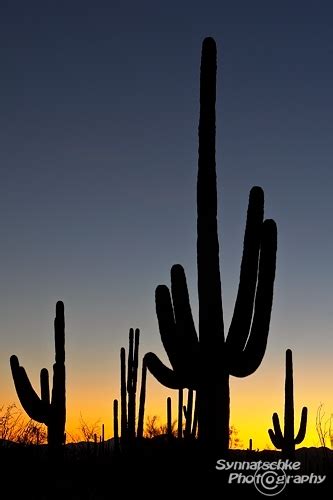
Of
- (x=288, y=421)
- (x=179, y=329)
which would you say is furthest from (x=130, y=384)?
(x=179, y=329)

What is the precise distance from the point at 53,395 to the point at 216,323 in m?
8.14

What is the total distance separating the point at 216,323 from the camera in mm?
8891

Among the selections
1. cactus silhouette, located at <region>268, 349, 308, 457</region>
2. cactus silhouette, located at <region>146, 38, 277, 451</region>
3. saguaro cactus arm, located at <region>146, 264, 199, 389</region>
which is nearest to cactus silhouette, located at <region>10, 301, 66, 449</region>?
cactus silhouette, located at <region>268, 349, 308, 457</region>

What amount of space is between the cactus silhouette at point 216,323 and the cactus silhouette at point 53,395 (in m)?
7.37

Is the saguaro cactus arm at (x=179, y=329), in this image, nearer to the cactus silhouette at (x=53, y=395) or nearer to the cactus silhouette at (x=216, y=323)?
the cactus silhouette at (x=216, y=323)

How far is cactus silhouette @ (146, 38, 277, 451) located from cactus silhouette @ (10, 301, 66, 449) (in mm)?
7374

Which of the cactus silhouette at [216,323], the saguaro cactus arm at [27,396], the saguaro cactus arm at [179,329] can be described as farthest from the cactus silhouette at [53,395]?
the cactus silhouette at [216,323]

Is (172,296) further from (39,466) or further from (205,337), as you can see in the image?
(39,466)

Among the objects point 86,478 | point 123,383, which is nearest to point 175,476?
point 86,478

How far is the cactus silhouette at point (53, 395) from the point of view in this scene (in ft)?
52.0

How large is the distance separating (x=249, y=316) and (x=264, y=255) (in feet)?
2.36

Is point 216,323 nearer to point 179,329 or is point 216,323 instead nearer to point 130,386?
point 179,329

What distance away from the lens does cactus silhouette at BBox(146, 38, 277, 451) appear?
28.5 feet

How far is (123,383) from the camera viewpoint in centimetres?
2384
